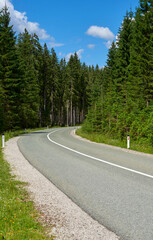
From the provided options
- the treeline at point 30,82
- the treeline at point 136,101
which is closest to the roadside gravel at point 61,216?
the treeline at point 136,101

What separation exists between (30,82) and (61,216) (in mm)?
40979

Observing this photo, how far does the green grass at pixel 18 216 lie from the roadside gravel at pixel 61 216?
169 mm

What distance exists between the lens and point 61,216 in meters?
4.20

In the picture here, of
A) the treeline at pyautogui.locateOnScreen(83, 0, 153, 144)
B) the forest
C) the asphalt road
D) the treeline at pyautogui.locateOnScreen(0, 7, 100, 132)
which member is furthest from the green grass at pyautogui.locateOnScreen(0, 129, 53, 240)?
the treeline at pyautogui.locateOnScreen(0, 7, 100, 132)

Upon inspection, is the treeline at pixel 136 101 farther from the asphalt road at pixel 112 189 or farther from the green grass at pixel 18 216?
the green grass at pixel 18 216

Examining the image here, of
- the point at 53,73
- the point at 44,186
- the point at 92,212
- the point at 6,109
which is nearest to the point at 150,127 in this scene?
the point at 44,186

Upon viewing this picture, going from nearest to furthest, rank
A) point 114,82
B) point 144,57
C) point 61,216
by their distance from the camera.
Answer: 1. point 61,216
2. point 144,57
3. point 114,82

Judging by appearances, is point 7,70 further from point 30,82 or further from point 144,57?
point 144,57

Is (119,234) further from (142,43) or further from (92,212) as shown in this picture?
(142,43)

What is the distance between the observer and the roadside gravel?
349 centimetres

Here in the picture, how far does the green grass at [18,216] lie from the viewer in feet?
11.2

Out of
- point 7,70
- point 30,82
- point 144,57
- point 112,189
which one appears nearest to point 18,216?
point 112,189

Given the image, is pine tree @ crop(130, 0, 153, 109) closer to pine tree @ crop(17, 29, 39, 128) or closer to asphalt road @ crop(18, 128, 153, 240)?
asphalt road @ crop(18, 128, 153, 240)

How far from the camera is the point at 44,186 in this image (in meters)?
6.19
